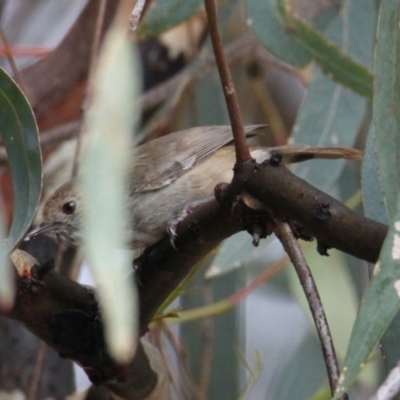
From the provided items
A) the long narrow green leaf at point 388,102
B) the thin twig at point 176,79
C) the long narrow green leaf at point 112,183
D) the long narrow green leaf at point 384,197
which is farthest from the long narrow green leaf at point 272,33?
the long narrow green leaf at point 112,183

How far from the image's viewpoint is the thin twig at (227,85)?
3.91 ft

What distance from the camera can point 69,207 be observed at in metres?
2.42

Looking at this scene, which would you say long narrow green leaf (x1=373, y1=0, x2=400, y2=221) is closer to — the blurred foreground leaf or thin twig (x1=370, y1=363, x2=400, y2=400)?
the blurred foreground leaf

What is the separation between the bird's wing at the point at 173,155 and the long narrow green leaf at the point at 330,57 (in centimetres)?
32

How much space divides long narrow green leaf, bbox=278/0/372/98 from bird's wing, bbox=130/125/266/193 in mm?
319

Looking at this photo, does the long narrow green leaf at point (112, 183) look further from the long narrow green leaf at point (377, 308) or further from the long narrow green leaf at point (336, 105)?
the long narrow green leaf at point (336, 105)

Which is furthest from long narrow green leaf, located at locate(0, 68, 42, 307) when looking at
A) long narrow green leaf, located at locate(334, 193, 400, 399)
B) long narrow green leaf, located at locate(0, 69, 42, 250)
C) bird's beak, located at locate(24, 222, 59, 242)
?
bird's beak, located at locate(24, 222, 59, 242)

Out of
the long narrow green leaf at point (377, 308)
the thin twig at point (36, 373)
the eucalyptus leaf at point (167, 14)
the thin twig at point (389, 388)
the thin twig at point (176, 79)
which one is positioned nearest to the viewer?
the thin twig at point (389, 388)

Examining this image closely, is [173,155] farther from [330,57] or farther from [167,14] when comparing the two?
[330,57]

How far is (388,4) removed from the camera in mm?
1372

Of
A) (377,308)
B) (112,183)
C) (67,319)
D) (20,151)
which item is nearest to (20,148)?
(20,151)

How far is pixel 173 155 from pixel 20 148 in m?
1.23

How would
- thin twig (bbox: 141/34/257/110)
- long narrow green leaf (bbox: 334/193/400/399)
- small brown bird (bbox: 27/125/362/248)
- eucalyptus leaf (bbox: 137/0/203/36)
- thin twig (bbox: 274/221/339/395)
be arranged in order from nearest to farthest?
long narrow green leaf (bbox: 334/193/400/399)
thin twig (bbox: 274/221/339/395)
small brown bird (bbox: 27/125/362/248)
eucalyptus leaf (bbox: 137/0/203/36)
thin twig (bbox: 141/34/257/110)

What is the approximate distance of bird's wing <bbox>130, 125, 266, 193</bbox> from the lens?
2553 mm
